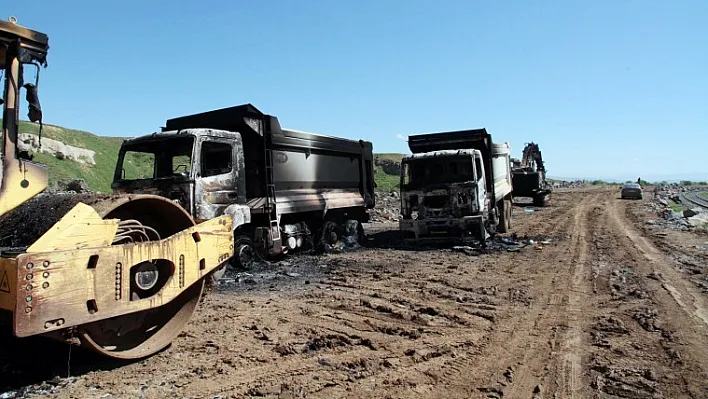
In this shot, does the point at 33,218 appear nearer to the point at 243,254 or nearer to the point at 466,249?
the point at 243,254

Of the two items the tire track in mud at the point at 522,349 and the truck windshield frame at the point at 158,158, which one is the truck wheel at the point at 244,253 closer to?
the truck windshield frame at the point at 158,158

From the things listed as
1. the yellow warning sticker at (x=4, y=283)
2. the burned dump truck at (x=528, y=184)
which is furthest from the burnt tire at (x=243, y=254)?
the burned dump truck at (x=528, y=184)

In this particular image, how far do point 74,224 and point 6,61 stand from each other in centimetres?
128

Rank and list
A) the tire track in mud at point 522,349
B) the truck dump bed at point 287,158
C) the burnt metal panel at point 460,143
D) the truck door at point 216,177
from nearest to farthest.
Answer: the tire track in mud at point 522,349
the truck door at point 216,177
the truck dump bed at point 287,158
the burnt metal panel at point 460,143

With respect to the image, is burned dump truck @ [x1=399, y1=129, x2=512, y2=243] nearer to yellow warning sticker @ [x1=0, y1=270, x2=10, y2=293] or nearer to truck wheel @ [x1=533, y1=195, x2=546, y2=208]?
yellow warning sticker @ [x1=0, y1=270, x2=10, y2=293]

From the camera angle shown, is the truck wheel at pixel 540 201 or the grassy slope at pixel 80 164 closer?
the grassy slope at pixel 80 164

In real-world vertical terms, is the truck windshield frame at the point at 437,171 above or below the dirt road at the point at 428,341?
above

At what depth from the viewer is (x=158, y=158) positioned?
28.3 feet

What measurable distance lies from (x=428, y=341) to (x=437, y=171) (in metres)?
8.23

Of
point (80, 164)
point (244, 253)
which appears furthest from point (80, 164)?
point (244, 253)

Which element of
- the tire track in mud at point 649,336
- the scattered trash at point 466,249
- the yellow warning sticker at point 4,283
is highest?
the yellow warning sticker at point 4,283

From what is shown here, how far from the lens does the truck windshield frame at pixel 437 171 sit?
40.4 feet

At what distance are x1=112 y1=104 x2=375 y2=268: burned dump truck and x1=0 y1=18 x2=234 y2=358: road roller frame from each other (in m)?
3.67

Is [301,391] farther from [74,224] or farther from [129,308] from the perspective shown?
[74,224]
